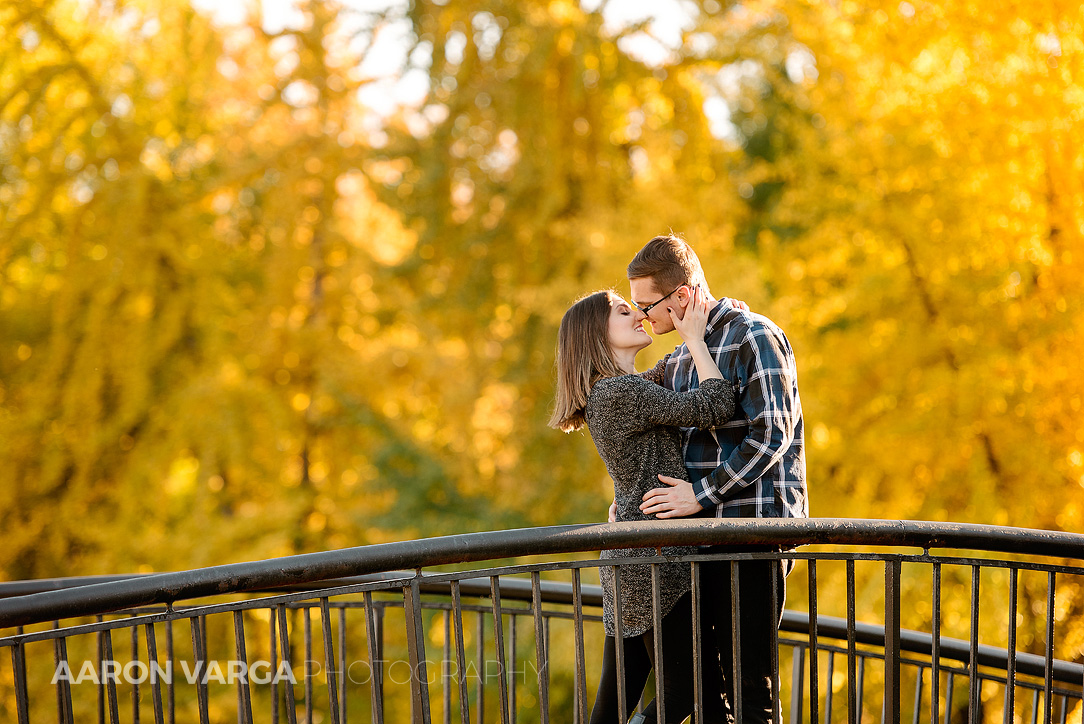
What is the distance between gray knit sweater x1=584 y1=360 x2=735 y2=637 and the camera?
2154mm

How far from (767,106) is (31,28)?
22.3 ft

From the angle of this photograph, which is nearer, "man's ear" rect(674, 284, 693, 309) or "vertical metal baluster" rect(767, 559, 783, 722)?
"vertical metal baluster" rect(767, 559, 783, 722)

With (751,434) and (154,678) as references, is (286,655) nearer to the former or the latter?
(154,678)

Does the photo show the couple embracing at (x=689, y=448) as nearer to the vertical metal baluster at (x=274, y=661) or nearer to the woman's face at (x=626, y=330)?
the woman's face at (x=626, y=330)

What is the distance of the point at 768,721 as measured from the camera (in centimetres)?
219

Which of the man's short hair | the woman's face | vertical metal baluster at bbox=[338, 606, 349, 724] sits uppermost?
the man's short hair

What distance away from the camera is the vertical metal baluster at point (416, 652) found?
6.41 feet

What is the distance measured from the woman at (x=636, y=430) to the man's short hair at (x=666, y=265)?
71 mm

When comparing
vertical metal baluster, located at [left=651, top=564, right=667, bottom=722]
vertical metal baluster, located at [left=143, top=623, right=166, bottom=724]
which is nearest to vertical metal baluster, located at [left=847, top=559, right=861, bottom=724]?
vertical metal baluster, located at [left=651, top=564, right=667, bottom=722]

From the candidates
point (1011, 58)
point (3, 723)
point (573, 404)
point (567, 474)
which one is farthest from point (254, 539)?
point (1011, 58)

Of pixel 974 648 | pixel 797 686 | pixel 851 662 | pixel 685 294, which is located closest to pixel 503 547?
pixel 685 294

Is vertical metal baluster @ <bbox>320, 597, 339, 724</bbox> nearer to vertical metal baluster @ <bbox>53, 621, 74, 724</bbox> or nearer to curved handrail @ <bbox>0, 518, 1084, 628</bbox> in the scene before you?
curved handrail @ <bbox>0, 518, 1084, 628</bbox>

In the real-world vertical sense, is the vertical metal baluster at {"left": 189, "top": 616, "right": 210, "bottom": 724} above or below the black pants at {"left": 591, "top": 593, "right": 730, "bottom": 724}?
above

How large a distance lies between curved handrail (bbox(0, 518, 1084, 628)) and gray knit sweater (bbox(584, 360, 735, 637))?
0.25 metres
